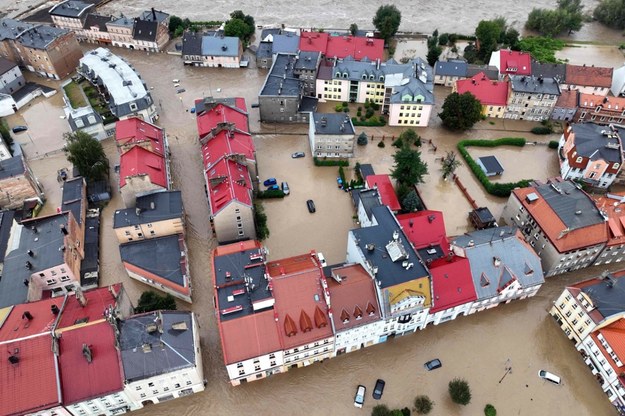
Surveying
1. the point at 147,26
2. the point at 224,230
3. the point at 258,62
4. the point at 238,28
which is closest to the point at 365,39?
the point at 258,62

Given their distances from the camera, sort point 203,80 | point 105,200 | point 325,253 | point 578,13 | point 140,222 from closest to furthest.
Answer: point 140,222 < point 325,253 < point 105,200 < point 203,80 < point 578,13

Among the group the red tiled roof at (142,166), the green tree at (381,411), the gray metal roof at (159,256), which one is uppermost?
the red tiled roof at (142,166)

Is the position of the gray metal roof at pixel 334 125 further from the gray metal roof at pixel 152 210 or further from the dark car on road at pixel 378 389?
the dark car on road at pixel 378 389

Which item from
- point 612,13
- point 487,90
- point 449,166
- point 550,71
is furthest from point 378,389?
point 612,13

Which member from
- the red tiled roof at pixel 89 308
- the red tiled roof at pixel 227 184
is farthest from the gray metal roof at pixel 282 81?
the red tiled roof at pixel 89 308

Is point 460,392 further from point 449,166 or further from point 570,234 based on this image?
point 449,166

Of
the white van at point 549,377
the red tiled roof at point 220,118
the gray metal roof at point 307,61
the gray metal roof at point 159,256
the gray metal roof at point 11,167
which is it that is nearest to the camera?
the white van at point 549,377

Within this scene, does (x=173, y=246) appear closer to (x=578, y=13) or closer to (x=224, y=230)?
(x=224, y=230)
